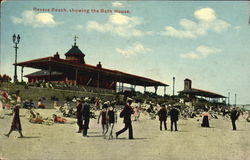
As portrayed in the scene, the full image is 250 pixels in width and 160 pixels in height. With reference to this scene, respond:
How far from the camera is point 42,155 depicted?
347 inches

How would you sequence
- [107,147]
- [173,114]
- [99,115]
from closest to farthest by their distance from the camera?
[107,147] → [99,115] → [173,114]

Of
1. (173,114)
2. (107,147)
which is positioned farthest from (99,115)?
(173,114)

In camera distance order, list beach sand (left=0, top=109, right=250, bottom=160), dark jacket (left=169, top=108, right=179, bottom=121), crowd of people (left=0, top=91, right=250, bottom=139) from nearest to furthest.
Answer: beach sand (left=0, top=109, right=250, bottom=160), crowd of people (left=0, top=91, right=250, bottom=139), dark jacket (left=169, top=108, right=179, bottom=121)

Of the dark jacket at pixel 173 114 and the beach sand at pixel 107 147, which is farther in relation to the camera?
the dark jacket at pixel 173 114

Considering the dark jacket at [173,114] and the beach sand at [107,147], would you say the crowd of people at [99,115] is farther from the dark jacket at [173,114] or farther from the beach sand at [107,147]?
the beach sand at [107,147]

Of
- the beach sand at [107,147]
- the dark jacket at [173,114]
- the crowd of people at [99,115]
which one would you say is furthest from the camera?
the dark jacket at [173,114]

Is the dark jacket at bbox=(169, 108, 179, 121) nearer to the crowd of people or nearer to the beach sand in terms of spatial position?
the crowd of people

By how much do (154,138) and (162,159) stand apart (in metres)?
3.45

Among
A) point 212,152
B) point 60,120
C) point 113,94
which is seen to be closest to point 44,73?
point 113,94

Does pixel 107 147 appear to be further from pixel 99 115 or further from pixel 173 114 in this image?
pixel 173 114

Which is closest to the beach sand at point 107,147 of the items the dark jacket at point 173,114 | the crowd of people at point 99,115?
the crowd of people at point 99,115

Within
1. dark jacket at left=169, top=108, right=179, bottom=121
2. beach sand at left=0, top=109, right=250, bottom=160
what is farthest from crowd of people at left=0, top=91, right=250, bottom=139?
beach sand at left=0, top=109, right=250, bottom=160

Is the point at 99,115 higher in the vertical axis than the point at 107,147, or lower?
higher

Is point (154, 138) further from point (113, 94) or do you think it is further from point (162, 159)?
point (113, 94)
